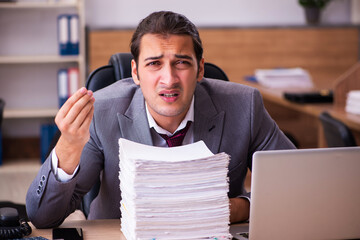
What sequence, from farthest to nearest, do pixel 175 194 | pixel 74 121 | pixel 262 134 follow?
pixel 262 134, pixel 74 121, pixel 175 194

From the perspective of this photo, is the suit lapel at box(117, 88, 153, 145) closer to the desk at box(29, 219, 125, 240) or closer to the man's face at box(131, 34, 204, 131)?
the man's face at box(131, 34, 204, 131)

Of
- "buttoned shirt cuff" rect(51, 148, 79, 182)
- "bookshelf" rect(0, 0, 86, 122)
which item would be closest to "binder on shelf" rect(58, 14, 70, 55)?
"bookshelf" rect(0, 0, 86, 122)

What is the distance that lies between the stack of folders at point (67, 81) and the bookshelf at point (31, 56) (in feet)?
0.44

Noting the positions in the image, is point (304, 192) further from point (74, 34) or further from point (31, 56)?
point (31, 56)

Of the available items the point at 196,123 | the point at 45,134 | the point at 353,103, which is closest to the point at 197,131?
the point at 196,123

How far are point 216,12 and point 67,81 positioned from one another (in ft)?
5.01

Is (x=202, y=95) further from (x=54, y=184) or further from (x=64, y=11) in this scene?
(x=64, y=11)

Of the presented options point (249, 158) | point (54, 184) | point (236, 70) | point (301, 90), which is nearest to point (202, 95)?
point (249, 158)

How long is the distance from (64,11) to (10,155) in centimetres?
136

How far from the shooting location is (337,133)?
246cm

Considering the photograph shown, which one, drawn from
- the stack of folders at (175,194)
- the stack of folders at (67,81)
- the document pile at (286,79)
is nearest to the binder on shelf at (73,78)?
the stack of folders at (67,81)

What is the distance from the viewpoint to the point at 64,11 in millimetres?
4941

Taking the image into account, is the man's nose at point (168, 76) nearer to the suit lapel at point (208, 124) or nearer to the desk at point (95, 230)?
the suit lapel at point (208, 124)

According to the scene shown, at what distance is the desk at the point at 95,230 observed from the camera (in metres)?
1.39
